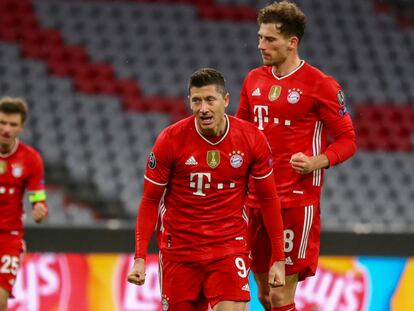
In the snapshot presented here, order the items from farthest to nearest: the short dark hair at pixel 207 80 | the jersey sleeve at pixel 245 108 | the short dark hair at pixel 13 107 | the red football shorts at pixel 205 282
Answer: the short dark hair at pixel 13 107
the jersey sleeve at pixel 245 108
the red football shorts at pixel 205 282
the short dark hair at pixel 207 80

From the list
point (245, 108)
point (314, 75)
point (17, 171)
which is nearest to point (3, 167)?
point (17, 171)

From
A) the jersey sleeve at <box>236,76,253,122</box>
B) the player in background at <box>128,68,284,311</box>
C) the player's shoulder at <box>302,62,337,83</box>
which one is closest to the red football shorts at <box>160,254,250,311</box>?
the player in background at <box>128,68,284,311</box>

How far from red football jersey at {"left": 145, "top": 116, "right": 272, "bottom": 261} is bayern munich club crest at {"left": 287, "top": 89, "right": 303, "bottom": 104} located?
0.39m

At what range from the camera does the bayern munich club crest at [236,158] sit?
5.08 meters

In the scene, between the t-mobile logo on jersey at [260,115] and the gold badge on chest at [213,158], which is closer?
the gold badge on chest at [213,158]

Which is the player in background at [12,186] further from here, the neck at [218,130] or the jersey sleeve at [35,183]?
the neck at [218,130]

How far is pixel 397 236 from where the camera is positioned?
8758mm

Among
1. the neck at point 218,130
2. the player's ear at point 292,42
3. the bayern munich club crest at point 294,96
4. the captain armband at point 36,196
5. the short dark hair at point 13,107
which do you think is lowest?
the captain armband at point 36,196

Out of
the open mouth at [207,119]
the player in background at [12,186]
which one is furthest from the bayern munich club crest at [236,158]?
the player in background at [12,186]

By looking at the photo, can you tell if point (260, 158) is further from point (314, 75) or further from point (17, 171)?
point (17, 171)

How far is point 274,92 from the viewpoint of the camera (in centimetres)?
547

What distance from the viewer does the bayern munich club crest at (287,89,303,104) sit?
214 inches

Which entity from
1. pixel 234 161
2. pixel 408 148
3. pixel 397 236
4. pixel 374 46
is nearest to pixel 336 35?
pixel 374 46

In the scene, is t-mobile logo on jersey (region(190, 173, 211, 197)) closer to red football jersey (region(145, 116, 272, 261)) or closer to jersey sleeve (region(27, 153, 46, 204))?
red football jersey (region(145, 116, 272, 261))
